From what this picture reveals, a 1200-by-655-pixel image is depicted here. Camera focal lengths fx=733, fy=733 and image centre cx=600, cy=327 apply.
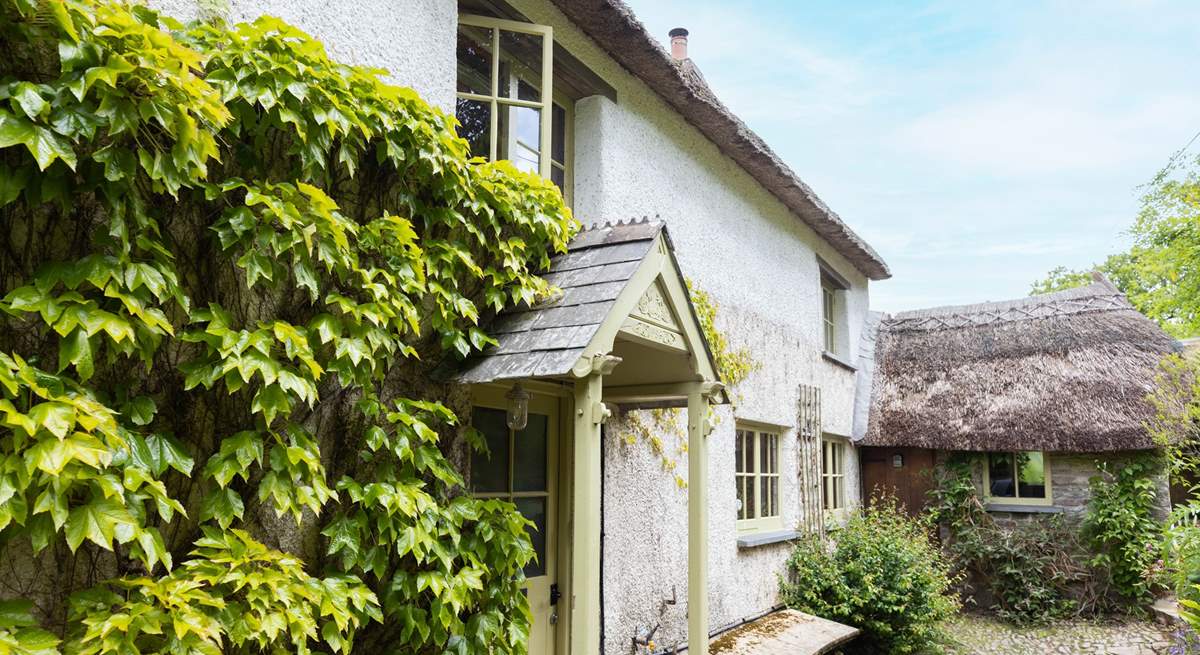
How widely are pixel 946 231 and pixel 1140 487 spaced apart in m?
47.2

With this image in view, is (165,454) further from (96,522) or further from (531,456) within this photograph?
(531,456)

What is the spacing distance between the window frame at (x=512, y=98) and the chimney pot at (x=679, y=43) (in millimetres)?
5489

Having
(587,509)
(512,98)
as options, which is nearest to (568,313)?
(587,509)

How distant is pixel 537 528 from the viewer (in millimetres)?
4645

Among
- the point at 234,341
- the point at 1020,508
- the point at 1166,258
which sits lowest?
the point at 1020,508

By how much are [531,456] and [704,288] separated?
9.26 ft

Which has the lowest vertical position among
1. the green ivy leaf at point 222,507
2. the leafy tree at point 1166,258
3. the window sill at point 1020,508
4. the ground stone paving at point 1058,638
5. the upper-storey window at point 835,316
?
the ground stone paving at point 1058,638

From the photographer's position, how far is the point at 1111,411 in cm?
1005

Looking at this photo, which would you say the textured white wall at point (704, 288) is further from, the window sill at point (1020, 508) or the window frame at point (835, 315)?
the window sill at point (1020, 508)

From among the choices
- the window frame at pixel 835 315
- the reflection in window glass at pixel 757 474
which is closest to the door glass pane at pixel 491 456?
the reflection in window glass at pixel 757 474

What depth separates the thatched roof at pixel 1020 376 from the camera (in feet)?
33.4

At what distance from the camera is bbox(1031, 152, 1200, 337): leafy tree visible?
14117mm

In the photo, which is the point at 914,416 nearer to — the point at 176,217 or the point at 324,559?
the point at 324,559

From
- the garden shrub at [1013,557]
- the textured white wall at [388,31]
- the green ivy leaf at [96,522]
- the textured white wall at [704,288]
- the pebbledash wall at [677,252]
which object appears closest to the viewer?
the green ivy leaf at [96,522]
